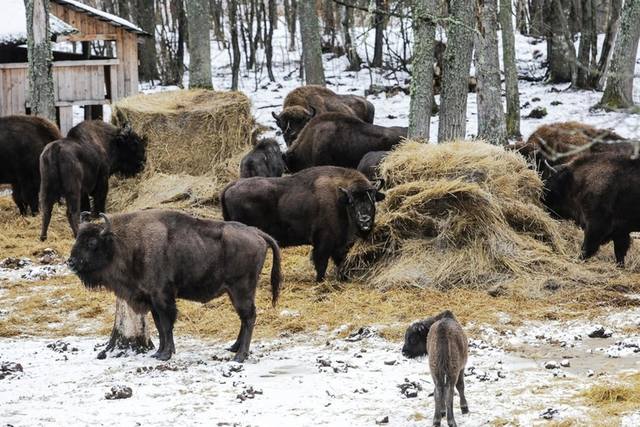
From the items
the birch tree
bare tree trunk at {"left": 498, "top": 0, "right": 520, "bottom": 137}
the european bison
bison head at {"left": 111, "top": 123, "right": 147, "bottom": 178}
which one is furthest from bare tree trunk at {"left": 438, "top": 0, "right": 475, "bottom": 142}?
bare tree trunk at {"left": 498, "top": 0, "right": 520, "bottom": 137}

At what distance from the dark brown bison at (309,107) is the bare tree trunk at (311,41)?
3256 millimetres

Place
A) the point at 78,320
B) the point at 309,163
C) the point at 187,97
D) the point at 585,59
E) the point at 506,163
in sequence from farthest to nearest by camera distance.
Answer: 1. the point at 585,59
2. the point at 187,97
3. the point at 309,163
4. the point at 506,163
5. the point at 78,320

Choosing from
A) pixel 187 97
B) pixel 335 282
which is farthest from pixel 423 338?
pixel 187 97

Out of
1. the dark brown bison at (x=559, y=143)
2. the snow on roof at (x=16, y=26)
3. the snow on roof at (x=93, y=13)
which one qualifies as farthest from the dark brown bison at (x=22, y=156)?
the dark brown bison at (x=559, y=143)

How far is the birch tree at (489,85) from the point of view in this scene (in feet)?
60.5

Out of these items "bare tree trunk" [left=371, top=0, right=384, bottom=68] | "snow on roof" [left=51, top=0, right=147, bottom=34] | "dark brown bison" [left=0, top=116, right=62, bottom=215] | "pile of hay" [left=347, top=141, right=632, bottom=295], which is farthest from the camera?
"bare tree trunk" [left=371, top=0, right=384, bottom=68]

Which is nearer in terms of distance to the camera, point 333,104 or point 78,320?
point 78,320

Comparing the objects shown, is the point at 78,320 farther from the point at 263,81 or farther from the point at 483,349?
the point at 263,81

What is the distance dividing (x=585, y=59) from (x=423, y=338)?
19715 mm

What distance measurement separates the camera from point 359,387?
8.62m

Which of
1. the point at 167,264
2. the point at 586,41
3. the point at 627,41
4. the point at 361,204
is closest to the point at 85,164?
the point at 361,204

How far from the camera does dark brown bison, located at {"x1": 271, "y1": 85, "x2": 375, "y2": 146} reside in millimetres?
19125

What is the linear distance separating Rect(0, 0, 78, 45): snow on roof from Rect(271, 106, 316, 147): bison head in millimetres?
6231

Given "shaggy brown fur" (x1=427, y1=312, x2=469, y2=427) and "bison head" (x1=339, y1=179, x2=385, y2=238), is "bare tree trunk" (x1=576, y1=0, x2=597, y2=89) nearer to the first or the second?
"bison head" (x1=339, y1=179, x2=385, y2=238)
